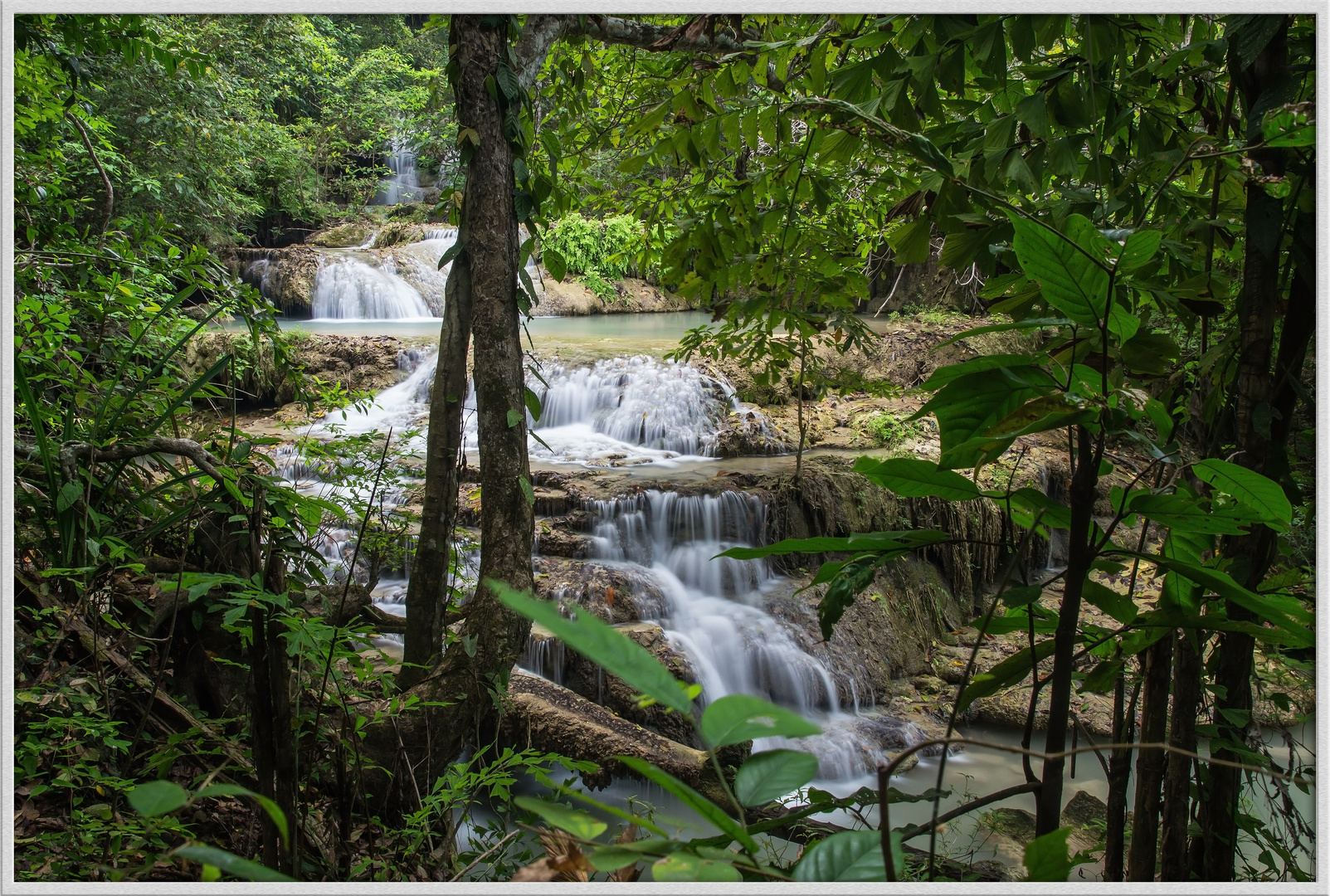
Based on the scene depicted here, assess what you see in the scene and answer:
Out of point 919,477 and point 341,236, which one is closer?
point 919,477

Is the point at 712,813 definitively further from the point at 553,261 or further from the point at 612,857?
the point at 553,261

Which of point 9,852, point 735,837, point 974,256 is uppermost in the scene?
point 974,256

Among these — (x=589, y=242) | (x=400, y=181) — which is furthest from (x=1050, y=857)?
(x=400, y=181)

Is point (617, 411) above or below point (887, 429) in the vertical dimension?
above

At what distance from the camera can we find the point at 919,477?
0.75m

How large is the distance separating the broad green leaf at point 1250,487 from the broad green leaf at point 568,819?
0.65 meters

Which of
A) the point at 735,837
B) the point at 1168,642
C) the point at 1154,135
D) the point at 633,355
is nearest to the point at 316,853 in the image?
the point at 735,837

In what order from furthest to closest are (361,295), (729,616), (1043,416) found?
(361,295) → (729,616) → (1043,416)

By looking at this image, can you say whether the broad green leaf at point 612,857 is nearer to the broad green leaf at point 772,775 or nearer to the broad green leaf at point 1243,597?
the broad green leaf at point 772,775

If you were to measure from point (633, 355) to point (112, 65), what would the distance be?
5.44m

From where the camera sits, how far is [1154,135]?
1.29 m

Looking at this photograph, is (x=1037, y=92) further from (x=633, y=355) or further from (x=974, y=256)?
(x=633, y=355)

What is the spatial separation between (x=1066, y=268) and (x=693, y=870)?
579mm

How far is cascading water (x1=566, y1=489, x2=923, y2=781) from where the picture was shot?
12.7 feet
